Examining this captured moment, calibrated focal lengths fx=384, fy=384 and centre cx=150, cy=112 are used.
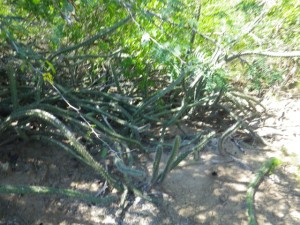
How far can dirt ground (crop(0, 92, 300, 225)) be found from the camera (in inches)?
119

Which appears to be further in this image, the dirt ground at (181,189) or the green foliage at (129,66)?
the dirt ground at (181,189)

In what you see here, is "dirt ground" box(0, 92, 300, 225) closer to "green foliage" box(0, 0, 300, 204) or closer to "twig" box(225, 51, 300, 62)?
"green foliage" box(0, 0, 300, 204)

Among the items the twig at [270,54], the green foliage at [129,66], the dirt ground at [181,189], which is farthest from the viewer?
the dirt ground at [181,189]

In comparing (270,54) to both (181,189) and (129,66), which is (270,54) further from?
(129,66)

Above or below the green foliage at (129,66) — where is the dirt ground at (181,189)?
below

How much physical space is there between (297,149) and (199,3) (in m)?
1.68

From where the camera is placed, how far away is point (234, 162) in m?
3.49

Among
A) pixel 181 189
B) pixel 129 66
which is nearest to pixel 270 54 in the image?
pixel 181 189

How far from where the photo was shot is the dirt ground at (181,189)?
3018 mm

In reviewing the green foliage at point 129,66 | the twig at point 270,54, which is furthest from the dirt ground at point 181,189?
the twig at point 270,54

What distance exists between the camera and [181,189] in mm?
3234

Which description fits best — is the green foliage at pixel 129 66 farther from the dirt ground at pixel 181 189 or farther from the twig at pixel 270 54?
the dirt ground at pixel 181 189

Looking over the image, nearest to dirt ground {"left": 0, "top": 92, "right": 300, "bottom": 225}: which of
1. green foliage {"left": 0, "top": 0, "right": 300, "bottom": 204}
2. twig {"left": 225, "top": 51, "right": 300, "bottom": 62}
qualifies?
green foliage {"left": 0, "top": 0, "right": 300, "bottom": 204}

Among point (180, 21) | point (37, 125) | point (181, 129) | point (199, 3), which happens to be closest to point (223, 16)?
point (199, 3)
